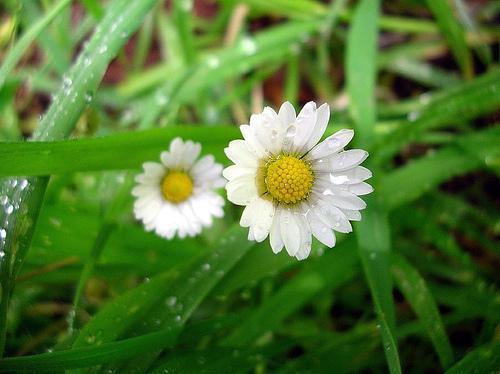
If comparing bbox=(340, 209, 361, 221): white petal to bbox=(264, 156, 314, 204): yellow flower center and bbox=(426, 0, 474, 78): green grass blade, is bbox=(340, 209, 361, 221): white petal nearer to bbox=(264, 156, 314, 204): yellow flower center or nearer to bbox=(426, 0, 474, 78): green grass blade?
bbox=(264, 156, 314, 204): yellow flower center

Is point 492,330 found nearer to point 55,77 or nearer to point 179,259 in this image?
point 179,259

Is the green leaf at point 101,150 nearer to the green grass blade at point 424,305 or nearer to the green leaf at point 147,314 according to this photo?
the green leaf at point 147,314

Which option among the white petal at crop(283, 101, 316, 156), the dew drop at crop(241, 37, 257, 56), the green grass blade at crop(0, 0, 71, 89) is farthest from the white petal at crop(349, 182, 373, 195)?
the dew drop at crop(241, 37, 257, 56)

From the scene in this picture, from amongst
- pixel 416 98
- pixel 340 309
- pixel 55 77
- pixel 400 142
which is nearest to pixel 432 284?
pixel 340 309

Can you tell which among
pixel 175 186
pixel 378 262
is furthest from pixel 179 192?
pixel 378 262

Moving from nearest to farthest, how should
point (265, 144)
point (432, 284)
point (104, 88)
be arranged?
point (265, 144) < point (432, 284) < point (104, 88)

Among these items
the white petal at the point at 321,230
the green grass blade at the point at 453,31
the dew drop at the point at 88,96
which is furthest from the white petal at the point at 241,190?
the green grass blade at the point at 453,31

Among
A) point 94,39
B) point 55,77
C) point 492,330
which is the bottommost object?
point 492,330
